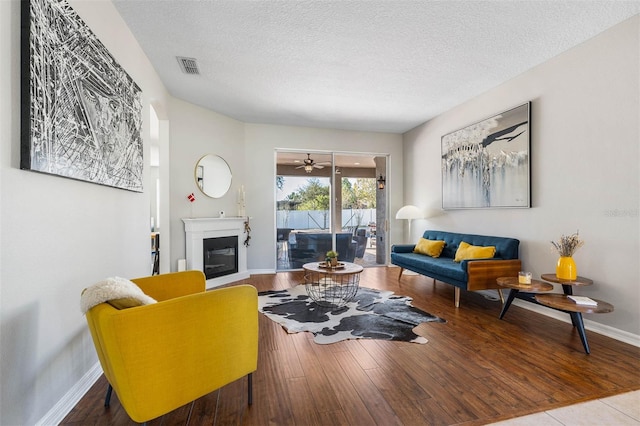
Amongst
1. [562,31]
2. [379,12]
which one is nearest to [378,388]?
[379,12]

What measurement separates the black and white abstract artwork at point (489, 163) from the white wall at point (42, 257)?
426 cm

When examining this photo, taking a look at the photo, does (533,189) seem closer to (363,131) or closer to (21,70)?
(363,131)

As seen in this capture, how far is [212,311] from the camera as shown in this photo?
63.1 inches

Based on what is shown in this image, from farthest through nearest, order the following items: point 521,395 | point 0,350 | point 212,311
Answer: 1. point 521,395
2. point 212,311
3. point 0,350

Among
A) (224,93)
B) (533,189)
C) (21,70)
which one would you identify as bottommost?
(533,189)

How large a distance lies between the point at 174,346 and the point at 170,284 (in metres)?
0.93

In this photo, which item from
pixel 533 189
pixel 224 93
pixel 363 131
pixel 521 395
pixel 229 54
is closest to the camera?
pixel 521 395

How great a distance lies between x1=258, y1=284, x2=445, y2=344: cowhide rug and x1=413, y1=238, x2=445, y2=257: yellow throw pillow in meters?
0.97

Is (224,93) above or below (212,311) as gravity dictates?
above

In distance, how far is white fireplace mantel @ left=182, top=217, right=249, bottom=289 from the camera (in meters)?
4.59

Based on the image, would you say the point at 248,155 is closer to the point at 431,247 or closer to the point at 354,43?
the point at 354,43

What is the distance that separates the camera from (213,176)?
5109mm

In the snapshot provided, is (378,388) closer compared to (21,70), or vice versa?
(21,70)

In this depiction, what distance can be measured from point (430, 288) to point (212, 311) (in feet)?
12.5
